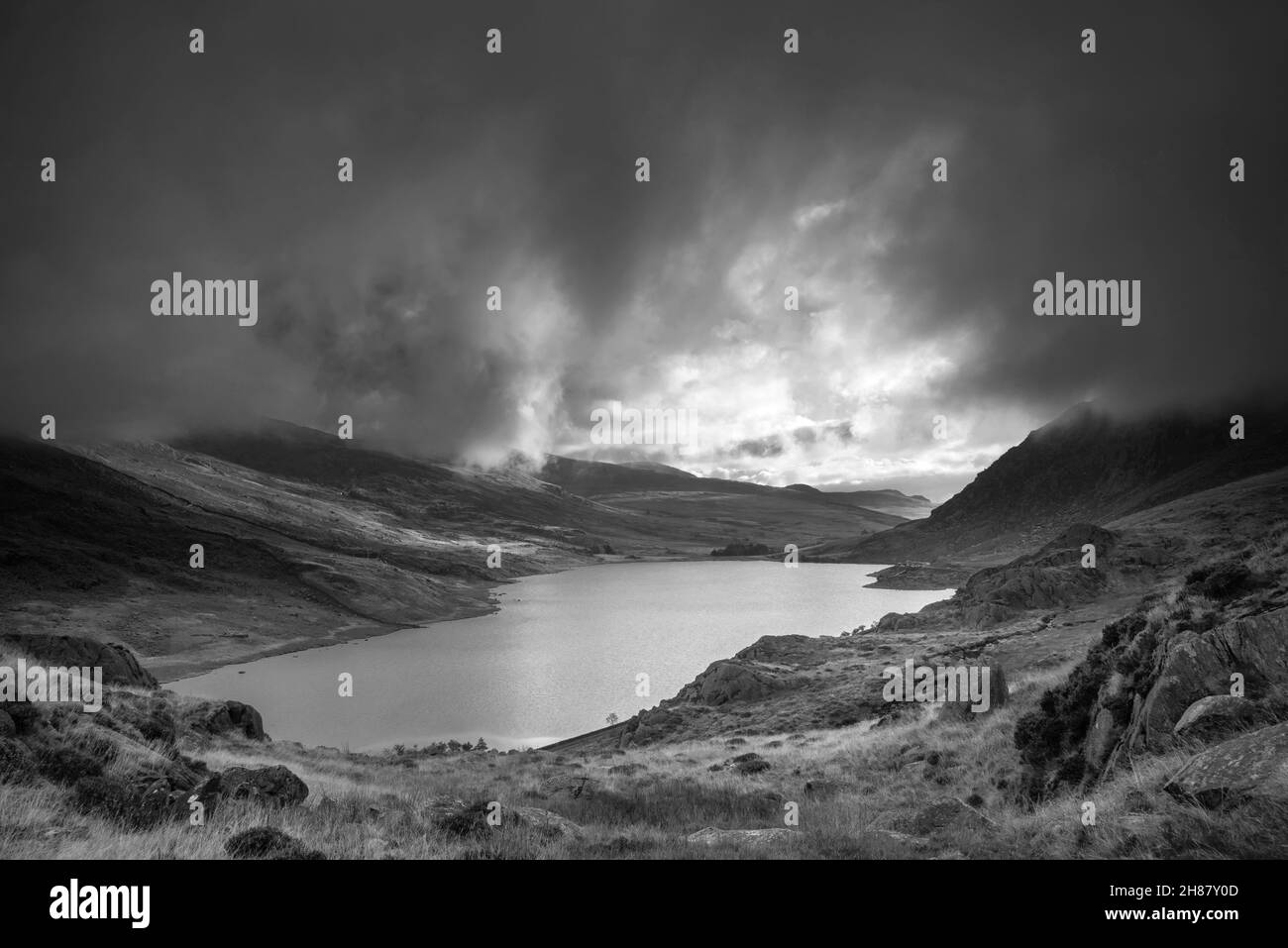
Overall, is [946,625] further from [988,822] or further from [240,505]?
[240,505]

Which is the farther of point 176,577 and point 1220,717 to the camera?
point 176,577

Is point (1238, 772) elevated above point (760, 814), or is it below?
above

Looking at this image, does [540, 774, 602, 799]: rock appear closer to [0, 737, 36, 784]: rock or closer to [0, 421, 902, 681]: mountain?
[0, 737, 36, 784]: rock

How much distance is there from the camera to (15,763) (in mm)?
11086

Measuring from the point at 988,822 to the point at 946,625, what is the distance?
65.9 meters

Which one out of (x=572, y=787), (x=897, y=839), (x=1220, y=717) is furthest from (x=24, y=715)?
(x=1220, y=717)

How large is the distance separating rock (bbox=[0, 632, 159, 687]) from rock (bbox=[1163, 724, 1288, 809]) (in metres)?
40.9

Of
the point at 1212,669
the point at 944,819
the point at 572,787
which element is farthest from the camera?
the point at 572,787

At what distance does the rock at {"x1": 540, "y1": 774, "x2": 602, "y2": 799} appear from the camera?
64.7 ft

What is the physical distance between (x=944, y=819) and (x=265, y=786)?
13703 millimetres

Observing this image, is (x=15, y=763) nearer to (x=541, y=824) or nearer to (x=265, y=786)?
(x=265, y=786)

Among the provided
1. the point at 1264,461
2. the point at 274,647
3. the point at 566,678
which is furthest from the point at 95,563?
the point at 1264,461
